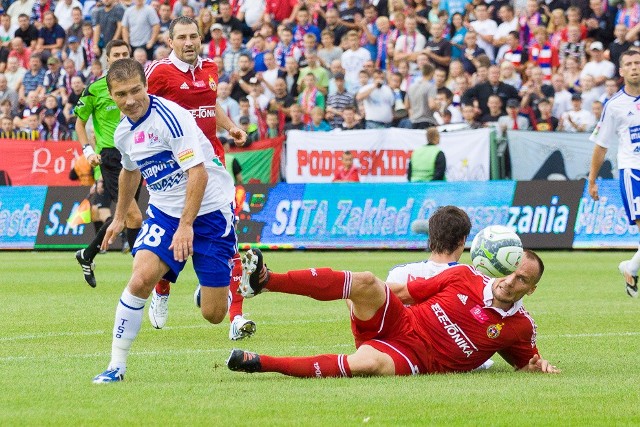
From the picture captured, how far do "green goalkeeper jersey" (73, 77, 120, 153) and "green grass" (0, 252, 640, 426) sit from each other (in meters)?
2.05

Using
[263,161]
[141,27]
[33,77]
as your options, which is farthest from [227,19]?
[263,161]

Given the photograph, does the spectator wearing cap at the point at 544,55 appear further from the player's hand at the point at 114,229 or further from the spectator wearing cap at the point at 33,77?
the player's hand at the point at 114,229

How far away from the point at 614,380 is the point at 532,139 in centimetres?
1612

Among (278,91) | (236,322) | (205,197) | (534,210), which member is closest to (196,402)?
(205,197)

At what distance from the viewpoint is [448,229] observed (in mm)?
8641

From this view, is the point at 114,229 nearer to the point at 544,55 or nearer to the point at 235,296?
the point at 235,296

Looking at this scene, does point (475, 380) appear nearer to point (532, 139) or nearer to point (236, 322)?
point (236, 322)

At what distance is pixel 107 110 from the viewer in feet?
49.1

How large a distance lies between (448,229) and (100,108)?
7.38 metres

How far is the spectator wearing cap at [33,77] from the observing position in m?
31.7

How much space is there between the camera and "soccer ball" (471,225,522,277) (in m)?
8.09

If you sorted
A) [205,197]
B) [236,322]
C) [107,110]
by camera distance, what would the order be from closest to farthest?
[205,197]
[236,322]
[107,110]

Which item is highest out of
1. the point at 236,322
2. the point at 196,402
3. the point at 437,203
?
the point at 196,402

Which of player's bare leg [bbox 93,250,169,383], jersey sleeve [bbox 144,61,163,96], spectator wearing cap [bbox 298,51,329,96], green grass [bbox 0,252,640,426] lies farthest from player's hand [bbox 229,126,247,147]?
spectator wearing cap [bbox 298,51,329,96]
